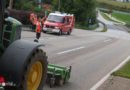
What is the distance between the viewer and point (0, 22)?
4.62m

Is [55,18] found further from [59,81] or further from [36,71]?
[36,71]

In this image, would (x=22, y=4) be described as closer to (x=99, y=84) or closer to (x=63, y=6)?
(x=63, y=6)

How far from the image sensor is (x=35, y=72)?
5.56 metres

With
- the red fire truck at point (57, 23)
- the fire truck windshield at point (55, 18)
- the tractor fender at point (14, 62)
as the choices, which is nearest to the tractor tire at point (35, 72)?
the tractor fender at point (14, 62)

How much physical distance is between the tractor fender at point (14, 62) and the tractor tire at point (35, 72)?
0.14 m

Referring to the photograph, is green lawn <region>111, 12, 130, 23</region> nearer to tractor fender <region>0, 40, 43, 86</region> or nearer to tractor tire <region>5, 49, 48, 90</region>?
tractor tire <region>5, 49, 48, 90</region>

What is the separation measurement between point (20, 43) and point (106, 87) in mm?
3982

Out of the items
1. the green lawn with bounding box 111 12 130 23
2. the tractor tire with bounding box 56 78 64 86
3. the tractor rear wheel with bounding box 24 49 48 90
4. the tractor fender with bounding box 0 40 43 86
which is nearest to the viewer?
the tractor fender with bounding box 0 40 43 86

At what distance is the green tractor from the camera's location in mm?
4673

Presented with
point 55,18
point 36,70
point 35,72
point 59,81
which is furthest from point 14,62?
point 55,18

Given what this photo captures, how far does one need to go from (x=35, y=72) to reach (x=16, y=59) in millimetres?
888

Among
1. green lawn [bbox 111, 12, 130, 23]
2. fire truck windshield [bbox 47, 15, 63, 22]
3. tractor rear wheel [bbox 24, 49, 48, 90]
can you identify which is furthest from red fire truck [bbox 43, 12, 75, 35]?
green lawn [bbox 111, 12, 130, 23]

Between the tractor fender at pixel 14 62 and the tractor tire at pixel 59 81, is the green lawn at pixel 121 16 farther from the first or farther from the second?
the tractor fender at pixel 14 62

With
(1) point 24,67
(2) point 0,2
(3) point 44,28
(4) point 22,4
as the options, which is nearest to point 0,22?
(2) point 0,2
